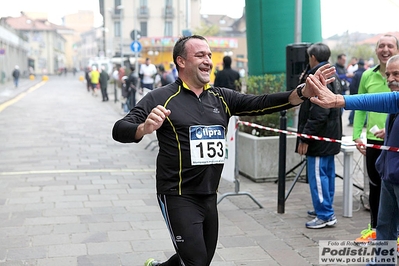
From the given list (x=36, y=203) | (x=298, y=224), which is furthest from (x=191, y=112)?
(x=36, y=203)

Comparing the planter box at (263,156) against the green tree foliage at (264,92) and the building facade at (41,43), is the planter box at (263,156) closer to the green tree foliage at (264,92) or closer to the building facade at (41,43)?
the green tree foliage at (264,92)

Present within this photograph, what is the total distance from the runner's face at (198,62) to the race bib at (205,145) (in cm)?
32

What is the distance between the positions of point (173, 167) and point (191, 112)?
374mm

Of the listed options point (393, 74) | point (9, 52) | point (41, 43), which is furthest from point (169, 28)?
point (393, 74)

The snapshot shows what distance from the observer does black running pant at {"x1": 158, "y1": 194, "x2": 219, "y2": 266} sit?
3496 millimetres

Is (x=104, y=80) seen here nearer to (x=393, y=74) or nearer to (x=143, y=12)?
(x=393, y=74)

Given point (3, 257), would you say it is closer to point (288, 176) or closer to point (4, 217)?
point (4, 217)

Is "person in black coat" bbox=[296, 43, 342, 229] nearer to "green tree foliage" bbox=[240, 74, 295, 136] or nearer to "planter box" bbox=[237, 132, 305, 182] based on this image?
"planter box" bbox=[237, 132, 305, 182]

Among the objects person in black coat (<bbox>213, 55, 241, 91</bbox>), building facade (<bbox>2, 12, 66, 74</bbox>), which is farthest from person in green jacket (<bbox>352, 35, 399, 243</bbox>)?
building facade (<bbox>2, 12, 66, 74</bbox>)

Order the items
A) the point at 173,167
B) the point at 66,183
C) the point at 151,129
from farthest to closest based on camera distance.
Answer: the point at 66,183, the point at 173,167, the point at 151,129

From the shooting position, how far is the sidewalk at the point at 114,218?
5.22m

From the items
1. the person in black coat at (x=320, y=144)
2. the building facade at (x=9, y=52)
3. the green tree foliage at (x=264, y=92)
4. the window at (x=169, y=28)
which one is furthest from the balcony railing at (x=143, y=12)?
the person in black coat at (x=320, y=144)

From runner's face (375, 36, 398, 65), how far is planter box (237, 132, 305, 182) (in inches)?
129

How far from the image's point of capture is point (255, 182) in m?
8.58
